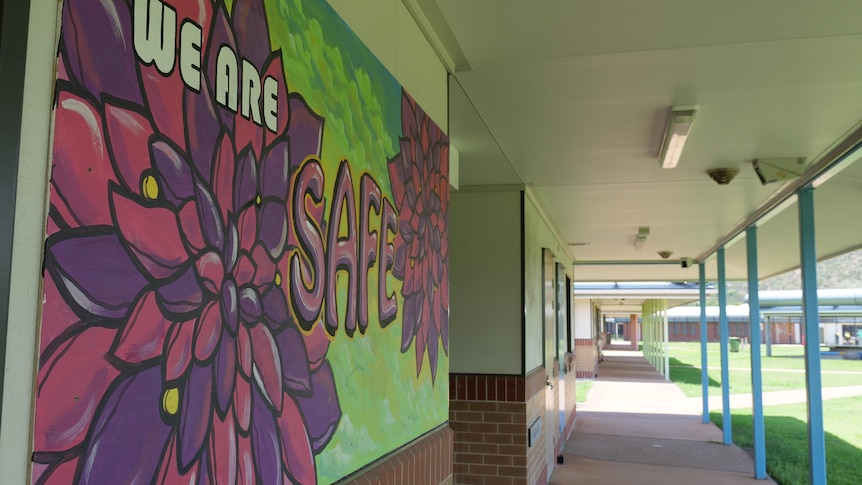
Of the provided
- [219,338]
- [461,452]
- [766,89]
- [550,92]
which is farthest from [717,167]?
[219,338]

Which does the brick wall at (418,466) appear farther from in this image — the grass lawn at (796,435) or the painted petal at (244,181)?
the grass lawn at (796,435)

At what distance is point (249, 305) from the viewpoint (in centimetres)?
151

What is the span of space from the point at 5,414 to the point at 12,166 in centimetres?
32

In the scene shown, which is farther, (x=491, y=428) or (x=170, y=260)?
(x=491, y=428)

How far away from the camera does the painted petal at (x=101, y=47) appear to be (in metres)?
1.01

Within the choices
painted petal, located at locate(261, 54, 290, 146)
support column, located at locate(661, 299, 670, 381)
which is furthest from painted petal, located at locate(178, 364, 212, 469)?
support column, located at locate(661, 299, 670, 381)

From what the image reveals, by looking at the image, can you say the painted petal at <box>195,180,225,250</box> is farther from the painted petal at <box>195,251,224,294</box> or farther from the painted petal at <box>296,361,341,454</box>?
the painted petal at <box>296,361,341,454</box>

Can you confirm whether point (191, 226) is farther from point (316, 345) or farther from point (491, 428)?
point (491, 428)

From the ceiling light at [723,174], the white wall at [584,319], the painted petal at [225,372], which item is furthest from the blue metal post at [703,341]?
the painted petal at [225,372]

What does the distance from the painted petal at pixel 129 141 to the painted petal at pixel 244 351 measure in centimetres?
44

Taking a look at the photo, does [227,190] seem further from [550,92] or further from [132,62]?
[550,92]

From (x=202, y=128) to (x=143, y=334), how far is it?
1.34ft

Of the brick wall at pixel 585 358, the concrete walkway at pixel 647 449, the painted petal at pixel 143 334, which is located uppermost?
the painted petal at pixel 143 334

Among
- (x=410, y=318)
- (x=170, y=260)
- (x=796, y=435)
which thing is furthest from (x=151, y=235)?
(x=796, y=435)
